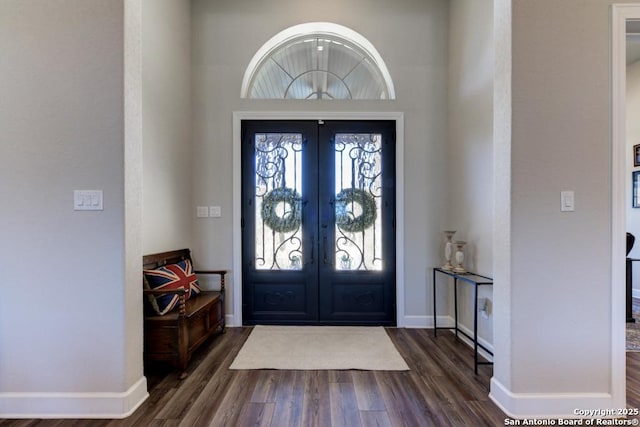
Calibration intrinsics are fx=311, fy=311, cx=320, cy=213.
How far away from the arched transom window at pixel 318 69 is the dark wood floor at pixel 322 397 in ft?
9.00

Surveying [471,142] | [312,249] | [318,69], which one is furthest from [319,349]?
[318,69]

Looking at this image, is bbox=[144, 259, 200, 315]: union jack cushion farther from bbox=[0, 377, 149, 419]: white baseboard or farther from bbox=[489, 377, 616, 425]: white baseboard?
bbox=[489, 377, 616, 425]: white baseboard

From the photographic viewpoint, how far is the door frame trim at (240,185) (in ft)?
10.9

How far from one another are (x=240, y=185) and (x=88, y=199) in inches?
62.9

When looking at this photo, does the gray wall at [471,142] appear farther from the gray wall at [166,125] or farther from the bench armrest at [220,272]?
the gray wall at [166,125]

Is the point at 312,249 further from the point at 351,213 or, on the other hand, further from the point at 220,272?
the point at 220,272

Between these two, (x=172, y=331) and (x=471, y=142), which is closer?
(x=172, y=331)

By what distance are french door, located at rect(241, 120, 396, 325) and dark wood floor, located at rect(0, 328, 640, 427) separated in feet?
2.87

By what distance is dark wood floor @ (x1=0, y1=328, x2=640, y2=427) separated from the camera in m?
1.79

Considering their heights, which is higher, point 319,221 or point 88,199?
point 88,199

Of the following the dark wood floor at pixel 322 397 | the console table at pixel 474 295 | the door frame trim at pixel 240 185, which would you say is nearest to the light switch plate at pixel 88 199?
the dark wood floor at pixel 322 397

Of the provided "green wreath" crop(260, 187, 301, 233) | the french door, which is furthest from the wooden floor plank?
"green wreath" crop(260, 187, 301, 233)

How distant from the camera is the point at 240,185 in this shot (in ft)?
11.0

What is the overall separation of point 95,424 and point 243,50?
3.38 metres
